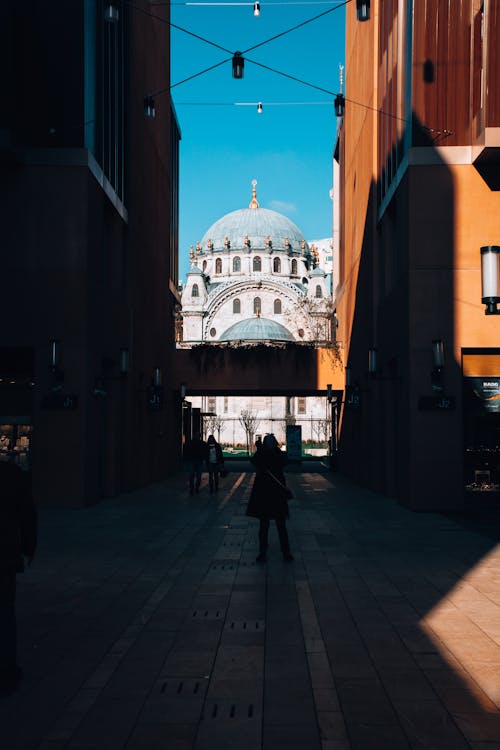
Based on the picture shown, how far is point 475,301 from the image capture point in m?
19.8

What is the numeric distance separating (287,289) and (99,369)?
9464cm

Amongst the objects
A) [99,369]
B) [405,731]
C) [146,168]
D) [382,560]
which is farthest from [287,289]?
[405,731]

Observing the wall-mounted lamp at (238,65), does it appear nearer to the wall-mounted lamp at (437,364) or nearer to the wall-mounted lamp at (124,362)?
the wall-mounted lamp at (437,364)

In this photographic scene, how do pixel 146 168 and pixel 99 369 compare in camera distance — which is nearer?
pixel 99 369

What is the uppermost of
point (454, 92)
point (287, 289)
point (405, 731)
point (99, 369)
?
point (287, 289)

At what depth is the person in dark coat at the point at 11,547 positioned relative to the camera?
6.43m

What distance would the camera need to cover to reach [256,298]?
118000mm

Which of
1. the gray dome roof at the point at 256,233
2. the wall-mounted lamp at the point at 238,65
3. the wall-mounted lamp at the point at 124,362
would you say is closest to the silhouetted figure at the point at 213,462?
the wall-mounted lamp at the point at 124,362

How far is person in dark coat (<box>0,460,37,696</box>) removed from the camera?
21.1ft

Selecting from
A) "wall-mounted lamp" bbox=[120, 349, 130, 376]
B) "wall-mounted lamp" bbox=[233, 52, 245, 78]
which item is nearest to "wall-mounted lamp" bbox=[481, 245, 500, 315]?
"wall-mounted lamp" bbox=[233, 52, 245, 78]

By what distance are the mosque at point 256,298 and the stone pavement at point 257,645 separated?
7134 centimetres

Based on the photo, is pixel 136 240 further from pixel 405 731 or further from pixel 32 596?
pixel 405 731

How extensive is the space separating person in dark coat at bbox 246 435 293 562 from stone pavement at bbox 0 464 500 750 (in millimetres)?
357

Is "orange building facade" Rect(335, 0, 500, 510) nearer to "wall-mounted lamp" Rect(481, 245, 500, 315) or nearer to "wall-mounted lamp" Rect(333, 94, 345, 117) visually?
"wall-mounted lamp" Rect(333, 94, 345, 117)
